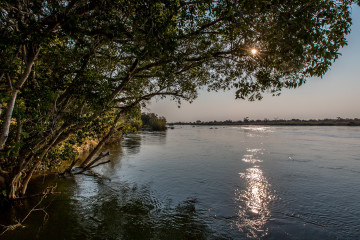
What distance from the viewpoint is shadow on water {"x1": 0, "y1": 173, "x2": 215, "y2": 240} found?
7.27 meters

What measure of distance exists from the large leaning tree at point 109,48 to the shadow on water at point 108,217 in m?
1.79

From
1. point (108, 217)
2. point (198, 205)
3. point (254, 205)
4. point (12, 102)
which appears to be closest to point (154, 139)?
point (198, 205)

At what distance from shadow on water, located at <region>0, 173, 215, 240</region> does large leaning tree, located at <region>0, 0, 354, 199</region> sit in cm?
179

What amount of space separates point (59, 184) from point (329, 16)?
1386cm

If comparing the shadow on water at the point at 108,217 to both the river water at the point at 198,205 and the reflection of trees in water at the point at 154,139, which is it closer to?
the river water at the point at 198,205

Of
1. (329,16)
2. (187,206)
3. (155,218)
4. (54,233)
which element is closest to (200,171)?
(187,206)

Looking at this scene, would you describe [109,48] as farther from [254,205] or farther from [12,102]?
[254,205]

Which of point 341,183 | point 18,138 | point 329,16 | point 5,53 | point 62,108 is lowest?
point 341,183

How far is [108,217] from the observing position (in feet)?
27.8

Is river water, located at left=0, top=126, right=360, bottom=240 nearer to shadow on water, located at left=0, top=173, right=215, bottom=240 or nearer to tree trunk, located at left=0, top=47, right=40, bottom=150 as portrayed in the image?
shadow on water, located at left=0, top=173, right=215, bottom=240

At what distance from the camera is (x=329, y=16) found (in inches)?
200

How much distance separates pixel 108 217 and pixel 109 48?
6.55m

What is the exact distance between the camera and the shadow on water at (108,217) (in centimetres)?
727

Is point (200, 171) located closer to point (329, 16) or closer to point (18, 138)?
Answer: point (18, 138)
